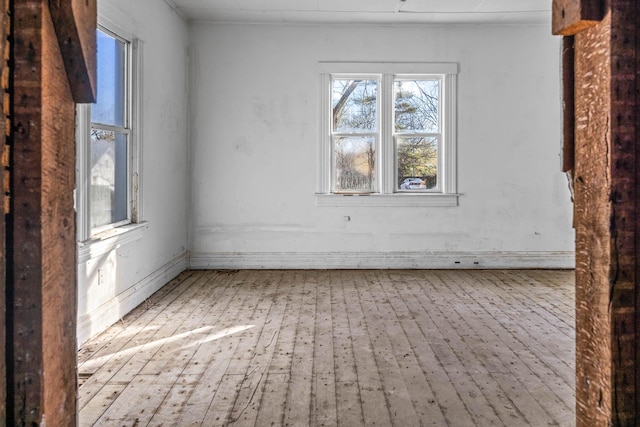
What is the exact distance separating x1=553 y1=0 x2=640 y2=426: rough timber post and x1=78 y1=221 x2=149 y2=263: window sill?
307 centimetres

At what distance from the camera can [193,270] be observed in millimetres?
6281

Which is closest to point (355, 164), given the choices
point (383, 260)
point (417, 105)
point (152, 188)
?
point (417, 105)

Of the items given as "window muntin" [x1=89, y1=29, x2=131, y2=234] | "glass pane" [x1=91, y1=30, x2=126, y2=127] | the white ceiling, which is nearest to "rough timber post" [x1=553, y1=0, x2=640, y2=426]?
"window muntin" [x1=89, y1=29, x2=131, y2=234]

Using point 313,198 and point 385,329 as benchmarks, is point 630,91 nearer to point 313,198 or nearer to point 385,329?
point 385,329

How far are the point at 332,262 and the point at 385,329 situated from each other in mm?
2550

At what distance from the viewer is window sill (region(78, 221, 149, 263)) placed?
11.5 ft

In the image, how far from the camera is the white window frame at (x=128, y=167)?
350 centimetres

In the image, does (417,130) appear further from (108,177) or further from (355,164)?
(108,177)

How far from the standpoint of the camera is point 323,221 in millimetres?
6391

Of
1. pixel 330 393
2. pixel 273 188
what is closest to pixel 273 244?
pixel 273 188

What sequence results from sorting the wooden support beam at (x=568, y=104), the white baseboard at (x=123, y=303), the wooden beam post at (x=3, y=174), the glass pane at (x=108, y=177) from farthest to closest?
the glass pane at (x=108, y=177)
the white baseboard at (x=123, y=303)
the wooden support beam at (x=568, y=104)
the wooden beam post at (x=3, y=174)

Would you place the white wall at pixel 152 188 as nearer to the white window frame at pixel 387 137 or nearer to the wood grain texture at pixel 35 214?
the white window frame at pixel 387 137

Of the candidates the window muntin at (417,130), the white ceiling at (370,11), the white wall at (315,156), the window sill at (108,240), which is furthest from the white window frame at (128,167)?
the window muntin at (417,130)

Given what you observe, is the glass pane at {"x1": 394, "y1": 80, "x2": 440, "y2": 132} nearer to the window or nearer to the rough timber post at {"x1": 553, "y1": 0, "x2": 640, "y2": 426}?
the window
